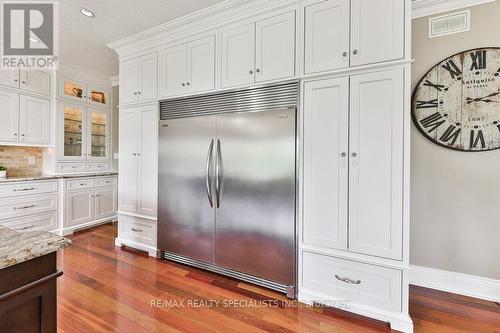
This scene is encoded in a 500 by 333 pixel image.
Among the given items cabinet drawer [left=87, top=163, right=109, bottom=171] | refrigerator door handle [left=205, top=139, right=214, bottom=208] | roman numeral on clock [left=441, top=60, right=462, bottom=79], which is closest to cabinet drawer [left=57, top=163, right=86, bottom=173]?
cabinet drawer [left=87, top=163, right=109, bottom=171]

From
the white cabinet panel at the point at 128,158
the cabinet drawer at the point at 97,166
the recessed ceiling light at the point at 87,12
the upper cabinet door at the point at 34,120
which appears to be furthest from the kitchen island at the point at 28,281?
the cabinet drawer at the point at 97,166

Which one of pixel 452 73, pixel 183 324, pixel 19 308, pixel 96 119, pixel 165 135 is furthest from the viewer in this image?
pixel 96 119

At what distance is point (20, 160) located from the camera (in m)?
3.57

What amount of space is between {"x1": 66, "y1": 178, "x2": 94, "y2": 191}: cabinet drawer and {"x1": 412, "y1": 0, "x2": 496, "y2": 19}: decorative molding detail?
15.9 feet

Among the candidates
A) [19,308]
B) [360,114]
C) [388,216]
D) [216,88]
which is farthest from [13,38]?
[388,216]

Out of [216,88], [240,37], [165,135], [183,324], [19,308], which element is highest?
[240,37]

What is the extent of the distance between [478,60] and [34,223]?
5.48m

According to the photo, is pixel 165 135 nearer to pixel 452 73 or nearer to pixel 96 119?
pixel 96 119

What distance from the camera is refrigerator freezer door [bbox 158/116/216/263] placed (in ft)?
7.98

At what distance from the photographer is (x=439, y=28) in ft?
7.23

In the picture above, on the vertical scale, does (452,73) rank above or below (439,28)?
below

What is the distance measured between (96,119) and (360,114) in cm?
449

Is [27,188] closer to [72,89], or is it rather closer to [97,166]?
[97,166]

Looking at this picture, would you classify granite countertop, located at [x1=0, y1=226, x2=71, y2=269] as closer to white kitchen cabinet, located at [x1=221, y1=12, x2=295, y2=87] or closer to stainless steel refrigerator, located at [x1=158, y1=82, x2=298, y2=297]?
stainless steel refrigerator, located at [x1=158, y1=82, x2=298, y2=297]
